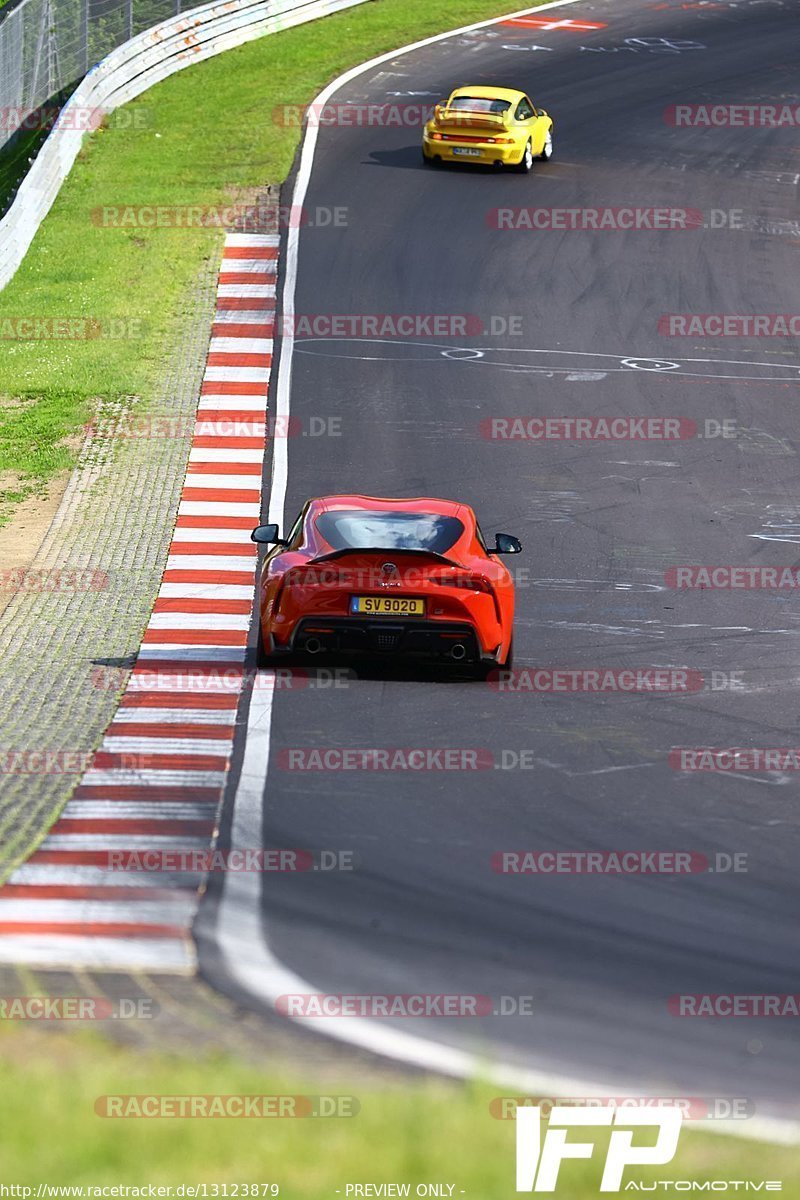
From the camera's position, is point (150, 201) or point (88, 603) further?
point (150, 201)

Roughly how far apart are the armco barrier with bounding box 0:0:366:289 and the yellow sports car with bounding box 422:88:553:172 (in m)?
6.99

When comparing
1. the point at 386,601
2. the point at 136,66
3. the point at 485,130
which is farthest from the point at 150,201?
the point at 386,601

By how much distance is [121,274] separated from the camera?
29.7 meters

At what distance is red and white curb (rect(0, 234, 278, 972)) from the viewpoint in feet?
28.7

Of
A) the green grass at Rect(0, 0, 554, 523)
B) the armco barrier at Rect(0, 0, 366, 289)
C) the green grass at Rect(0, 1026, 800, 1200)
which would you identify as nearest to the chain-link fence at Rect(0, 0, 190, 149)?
the armco barrier at Rect(0, 0, 366, 289)

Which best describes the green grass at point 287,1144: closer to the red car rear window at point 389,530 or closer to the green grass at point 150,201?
the red car rear window at point 389,530

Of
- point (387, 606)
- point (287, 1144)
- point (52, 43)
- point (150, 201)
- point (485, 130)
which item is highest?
point (52, 43)

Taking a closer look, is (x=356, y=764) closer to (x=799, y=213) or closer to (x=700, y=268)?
(x=700, y=268)

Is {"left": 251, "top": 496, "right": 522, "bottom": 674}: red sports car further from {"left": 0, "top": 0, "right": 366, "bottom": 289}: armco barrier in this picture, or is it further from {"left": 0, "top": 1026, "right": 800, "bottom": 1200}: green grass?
{"left": 0, "top": 0, "right": 366, "bottom": 289}: armco barrier

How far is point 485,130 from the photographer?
34.5 m

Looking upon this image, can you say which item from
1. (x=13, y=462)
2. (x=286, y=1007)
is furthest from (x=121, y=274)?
(x=286, y=1007)

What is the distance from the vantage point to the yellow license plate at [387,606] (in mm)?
13781

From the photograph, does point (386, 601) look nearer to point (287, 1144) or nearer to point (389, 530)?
point (389, 530)

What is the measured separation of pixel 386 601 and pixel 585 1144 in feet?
25.1
